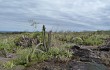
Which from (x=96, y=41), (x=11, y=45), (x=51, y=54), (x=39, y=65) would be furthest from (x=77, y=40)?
(x=39, y=65)

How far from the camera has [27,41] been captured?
13.0m

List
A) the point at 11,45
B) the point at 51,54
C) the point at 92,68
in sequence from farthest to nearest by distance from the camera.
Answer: the point at 11,45, the point at 51,54, the point at 92,68

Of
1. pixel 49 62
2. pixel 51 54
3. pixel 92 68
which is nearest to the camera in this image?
pixel 92 68

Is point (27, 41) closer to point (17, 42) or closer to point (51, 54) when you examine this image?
point (17, 42)

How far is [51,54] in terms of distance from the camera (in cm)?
1034

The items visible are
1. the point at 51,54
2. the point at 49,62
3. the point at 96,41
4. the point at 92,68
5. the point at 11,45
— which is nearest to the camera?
the point at 92,68

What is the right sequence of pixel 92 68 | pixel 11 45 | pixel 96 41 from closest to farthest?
pixel 92 68
pixel 11 45
pixel 96 41

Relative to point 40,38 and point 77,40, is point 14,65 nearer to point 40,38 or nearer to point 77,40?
point 40,38

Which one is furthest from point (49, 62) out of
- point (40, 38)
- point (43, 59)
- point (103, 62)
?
point (40, 38)

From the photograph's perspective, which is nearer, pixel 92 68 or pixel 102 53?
pixel 92 68

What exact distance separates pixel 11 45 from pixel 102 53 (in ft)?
14.5

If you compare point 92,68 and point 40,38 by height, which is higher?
point 40,38

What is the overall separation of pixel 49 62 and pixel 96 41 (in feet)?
19.9

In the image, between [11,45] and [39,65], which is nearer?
[39,65]
